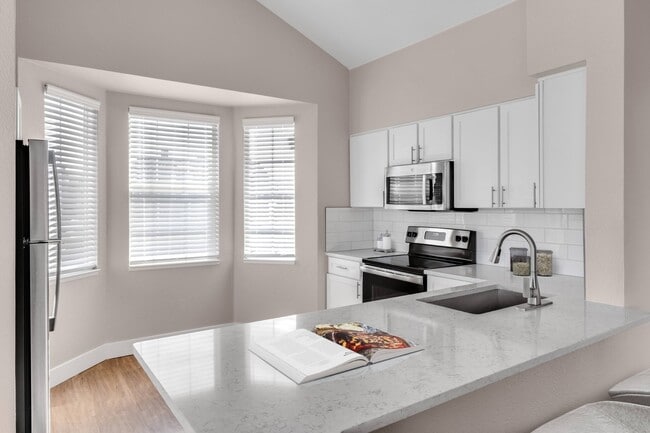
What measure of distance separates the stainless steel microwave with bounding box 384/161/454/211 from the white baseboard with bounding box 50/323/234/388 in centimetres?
241

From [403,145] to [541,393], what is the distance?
252 centimetres

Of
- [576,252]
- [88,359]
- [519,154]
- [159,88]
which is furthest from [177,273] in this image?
[576,252]

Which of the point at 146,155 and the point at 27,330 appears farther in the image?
the point at 146,155

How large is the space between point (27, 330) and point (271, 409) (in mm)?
1376

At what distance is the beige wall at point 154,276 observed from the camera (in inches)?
151

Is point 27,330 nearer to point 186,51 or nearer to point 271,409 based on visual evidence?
point 271,409

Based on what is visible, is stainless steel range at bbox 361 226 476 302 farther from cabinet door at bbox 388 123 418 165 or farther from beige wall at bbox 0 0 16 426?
beige wall at bbox 0 0 16 426

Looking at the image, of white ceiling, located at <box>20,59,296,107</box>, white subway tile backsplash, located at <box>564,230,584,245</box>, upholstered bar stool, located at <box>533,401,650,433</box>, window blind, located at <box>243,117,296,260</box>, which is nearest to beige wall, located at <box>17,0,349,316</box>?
white ceiling, located at <box>20,59,296,107</box>

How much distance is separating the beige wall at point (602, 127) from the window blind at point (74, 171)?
3.37 metres

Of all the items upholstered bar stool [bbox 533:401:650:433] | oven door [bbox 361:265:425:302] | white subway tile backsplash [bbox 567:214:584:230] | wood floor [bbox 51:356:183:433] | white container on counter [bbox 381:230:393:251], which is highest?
white subway tile backsplash [bbox 567:214:584:230]

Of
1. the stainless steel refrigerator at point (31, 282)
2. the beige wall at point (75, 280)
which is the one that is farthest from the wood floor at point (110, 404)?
the stainless steel refrigerator at point (31, 282)

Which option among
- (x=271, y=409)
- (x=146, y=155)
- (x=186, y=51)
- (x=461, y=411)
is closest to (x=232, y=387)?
(x=271, y=409)

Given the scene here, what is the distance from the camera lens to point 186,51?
11.4 feet

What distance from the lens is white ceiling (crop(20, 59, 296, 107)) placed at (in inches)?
125
